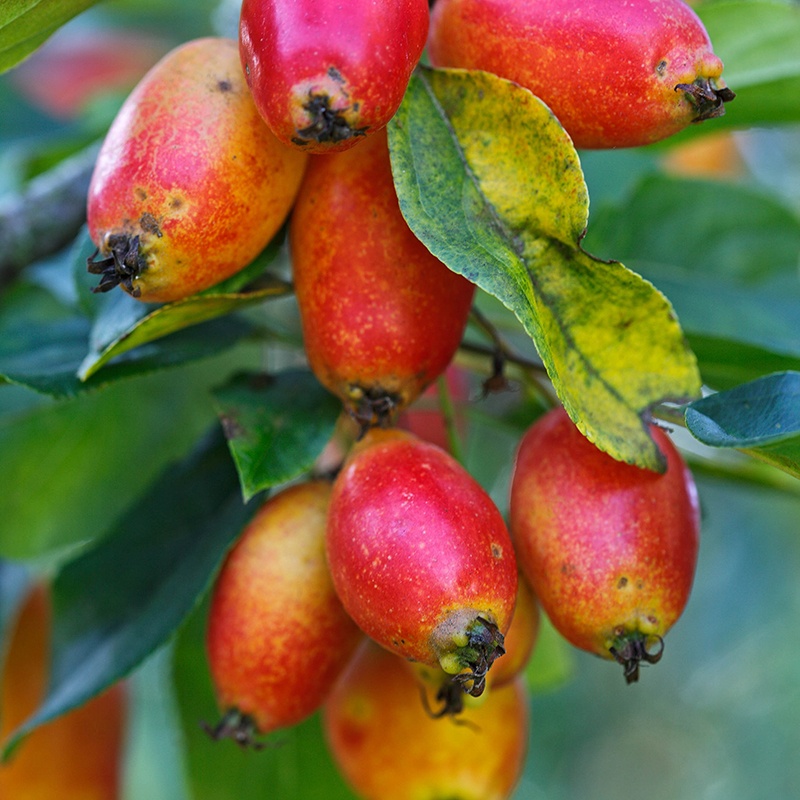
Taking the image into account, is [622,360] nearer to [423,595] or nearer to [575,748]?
[423,595]

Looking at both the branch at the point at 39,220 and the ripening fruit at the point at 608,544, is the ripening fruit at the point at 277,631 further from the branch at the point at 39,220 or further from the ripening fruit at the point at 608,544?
the branch at the point at 39,220

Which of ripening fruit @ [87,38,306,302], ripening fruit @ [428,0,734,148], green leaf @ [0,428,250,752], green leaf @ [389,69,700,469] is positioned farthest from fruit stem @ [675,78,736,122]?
green leaf @ [0,428,250,752]

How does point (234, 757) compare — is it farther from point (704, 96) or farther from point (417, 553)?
point (704, 96)

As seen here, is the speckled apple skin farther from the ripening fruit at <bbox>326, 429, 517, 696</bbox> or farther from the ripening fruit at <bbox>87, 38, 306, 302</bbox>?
the ripening fruit at <bbox>87, 38, 306, 302</bbox>

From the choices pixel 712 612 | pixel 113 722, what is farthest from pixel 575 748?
pixel 113 722

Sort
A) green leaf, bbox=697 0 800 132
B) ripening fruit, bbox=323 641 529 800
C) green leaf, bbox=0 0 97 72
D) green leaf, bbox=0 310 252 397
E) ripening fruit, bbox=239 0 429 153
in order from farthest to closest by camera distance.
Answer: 1. green leaf, bbox=697 0 800 132
2. ripening fruit, bbox=323 641 529 800
3. green leaf, bbox=0 310 252 397
4. green leaf, bbox=0 0 97 72
5. ripening fruit, bbox=239 0 429 153

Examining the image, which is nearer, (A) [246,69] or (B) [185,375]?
(A) [246,69]

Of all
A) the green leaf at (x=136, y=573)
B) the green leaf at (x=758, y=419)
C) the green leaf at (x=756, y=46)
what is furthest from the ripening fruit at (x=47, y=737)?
the green leaf at (x=756, y=46)
